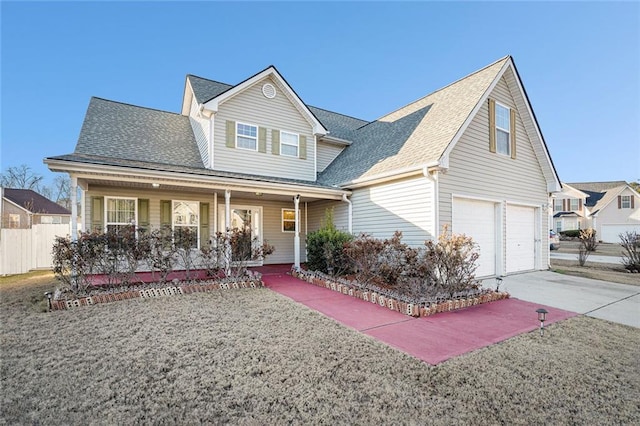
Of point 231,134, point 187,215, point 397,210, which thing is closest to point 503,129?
point 397,210

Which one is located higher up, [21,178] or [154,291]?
[21,178]

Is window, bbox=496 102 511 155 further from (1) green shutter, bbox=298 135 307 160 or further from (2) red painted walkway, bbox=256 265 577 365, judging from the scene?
(1) green shutter, bbox=298 135 307 160

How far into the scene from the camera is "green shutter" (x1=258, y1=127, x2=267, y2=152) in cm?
1180

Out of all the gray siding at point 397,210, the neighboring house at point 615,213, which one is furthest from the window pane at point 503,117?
the neighboring house at point 615,213

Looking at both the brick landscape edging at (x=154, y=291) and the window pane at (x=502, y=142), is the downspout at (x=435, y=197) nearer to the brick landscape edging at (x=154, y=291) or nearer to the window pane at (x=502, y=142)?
the window pane at (x=502, y=142)

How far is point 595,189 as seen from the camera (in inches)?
1742

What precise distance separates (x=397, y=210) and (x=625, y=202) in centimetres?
4185

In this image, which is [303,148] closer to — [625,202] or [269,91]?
[269,91]

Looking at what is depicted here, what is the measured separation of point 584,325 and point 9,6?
1695 cm

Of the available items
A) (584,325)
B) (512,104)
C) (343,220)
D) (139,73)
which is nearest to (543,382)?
(584,325)

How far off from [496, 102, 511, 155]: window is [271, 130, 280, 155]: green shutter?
807 cm

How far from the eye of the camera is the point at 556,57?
46.7 ft

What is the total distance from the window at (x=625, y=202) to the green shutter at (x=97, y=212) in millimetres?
49385

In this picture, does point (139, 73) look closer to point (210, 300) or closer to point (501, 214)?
point (210, 300)
